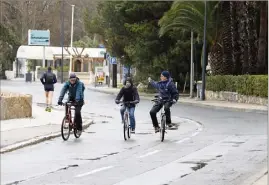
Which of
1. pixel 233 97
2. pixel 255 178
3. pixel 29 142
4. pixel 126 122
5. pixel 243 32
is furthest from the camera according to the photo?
pixel 243 32

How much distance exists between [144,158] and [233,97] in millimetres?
23824

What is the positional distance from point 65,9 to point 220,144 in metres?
6.46

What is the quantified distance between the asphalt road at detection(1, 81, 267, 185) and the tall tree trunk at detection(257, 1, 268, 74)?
1696cm

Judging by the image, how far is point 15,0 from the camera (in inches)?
400

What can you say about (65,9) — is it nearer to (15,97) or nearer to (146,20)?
(15,97)

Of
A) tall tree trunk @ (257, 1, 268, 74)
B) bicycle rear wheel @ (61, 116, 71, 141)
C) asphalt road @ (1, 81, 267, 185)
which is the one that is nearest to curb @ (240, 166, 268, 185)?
asphalt road @ (1, 81, 267, 185)

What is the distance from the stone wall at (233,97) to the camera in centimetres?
3275

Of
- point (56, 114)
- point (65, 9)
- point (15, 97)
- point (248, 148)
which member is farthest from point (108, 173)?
point (56, 114)

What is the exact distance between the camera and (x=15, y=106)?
21156 mm

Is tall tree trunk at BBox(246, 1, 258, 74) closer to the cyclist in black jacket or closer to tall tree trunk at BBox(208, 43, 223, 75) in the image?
tall tree trunk at BBox(208, 43, 223, 75)

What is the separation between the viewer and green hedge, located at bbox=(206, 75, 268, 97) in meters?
32.3

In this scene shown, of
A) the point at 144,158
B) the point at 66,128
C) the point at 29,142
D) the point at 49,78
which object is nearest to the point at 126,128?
the point at 66,128

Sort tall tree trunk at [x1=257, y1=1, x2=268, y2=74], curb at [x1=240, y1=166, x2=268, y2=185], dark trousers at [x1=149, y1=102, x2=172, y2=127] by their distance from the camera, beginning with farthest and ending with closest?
tall tree trunk at [x1=257, y1=1, x2=268, y2=74] → dark trousers at [x1=149, y1=102, x2=172, y2=127] → curb at [x1=240, y1=166, x2=268, y2=185]

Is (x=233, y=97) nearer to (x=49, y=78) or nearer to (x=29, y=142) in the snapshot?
(x=49, y=78)
